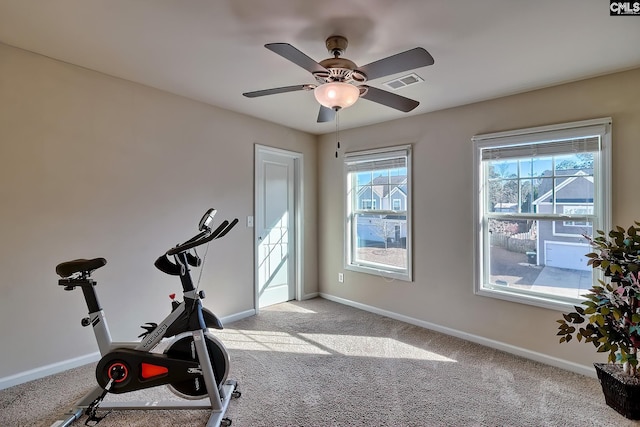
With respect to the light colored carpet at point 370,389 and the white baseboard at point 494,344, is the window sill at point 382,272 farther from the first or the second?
the light colored carpet at point 370,389

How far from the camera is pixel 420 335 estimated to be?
3295 mm

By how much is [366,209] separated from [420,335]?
66.2 inches

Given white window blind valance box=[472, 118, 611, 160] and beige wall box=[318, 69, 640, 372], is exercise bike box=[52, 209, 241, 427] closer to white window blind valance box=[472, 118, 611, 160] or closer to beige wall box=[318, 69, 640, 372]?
beige wall box=[318, 69, 640, 372]

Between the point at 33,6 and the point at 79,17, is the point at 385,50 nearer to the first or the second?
the point at 79,17

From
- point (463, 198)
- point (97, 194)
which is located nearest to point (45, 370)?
point (97, 194)

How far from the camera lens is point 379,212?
13.3 ft

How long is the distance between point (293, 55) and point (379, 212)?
2699 millimetres

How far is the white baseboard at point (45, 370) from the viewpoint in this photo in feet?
7.33

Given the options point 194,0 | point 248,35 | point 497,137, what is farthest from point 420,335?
point 194,0

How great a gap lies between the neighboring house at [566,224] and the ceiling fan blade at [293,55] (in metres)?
2.34

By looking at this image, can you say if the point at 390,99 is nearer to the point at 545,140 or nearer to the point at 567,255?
the point at 545,140

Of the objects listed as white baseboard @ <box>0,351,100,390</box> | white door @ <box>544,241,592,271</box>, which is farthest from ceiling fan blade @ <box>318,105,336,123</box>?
white baseboard @ <box>0,351,100,390</box>

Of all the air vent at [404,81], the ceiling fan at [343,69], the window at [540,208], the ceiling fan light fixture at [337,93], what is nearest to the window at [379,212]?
the window at [540,208]

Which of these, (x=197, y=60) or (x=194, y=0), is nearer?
(x=194, y=0)
